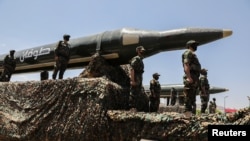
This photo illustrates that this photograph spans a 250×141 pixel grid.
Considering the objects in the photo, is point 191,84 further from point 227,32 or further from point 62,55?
point 62,55

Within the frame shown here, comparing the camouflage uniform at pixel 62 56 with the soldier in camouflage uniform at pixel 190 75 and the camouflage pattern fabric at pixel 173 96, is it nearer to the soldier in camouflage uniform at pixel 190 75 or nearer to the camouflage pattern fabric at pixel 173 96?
the soldier in camouflage uniform at pixel 190 75

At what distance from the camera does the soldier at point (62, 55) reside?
25.8 ft

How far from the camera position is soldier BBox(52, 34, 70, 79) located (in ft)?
25.8

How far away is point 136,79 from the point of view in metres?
5.95

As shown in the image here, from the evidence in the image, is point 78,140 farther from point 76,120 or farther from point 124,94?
point 124,94

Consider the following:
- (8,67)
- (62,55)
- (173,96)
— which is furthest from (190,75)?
(173,96)

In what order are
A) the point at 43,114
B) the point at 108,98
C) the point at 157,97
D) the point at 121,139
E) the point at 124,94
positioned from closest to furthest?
the point at 121,139 < the point at 108,98 < the point at 124,94 < the point at 43,114 < the point at 157,97

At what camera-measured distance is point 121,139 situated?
5.16 meters

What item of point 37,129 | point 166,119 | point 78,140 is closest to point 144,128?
point 166,119

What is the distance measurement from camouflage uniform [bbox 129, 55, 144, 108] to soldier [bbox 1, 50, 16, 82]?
5673 mm

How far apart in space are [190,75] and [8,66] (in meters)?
6.94

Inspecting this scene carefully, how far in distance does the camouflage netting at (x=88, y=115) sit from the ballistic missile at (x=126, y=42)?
0.47 m

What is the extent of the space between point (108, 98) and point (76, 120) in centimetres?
82

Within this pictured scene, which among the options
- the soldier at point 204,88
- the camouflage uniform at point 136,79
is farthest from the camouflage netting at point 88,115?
the soldier at point 204,88
